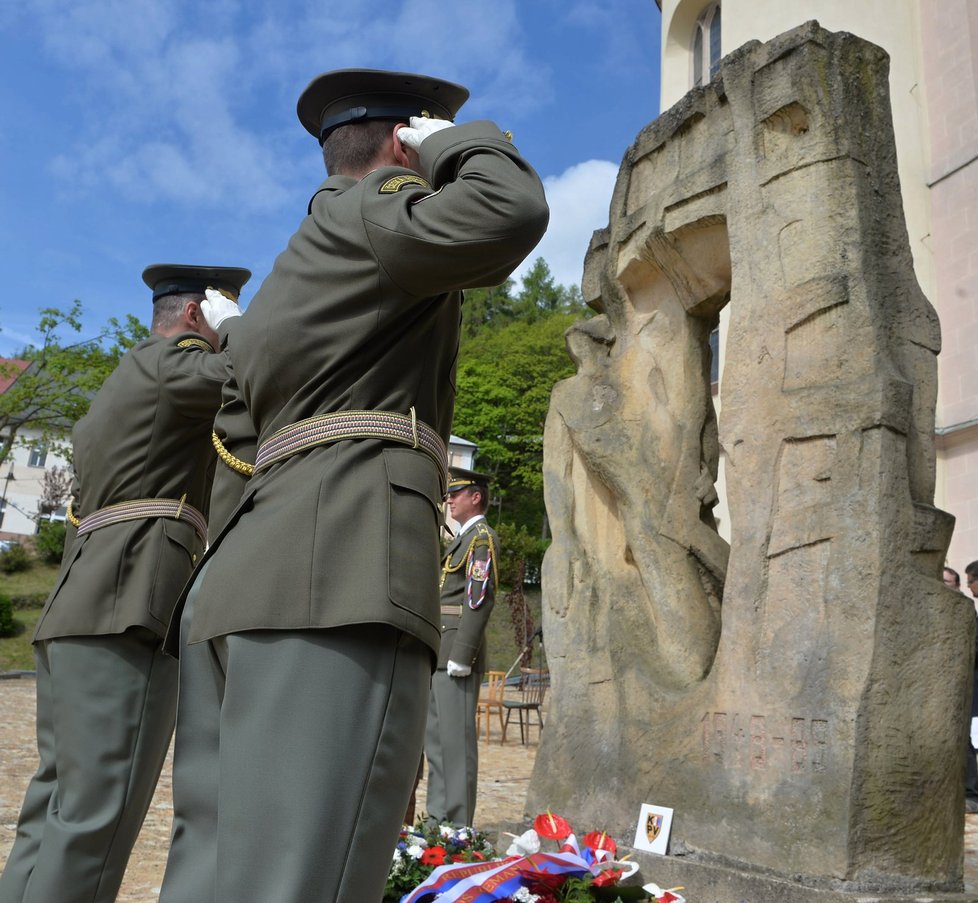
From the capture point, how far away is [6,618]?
22.9 metres

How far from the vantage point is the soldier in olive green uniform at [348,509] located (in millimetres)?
1738

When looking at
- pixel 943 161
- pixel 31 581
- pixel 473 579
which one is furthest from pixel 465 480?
pixel 31 581

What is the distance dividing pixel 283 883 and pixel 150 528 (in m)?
1.96

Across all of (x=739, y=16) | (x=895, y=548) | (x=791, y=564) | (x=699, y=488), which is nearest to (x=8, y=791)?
(x=699, y=488)

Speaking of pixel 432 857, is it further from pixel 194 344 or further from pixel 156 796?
pixel 156 796

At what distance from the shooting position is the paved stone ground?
5031 millimetres

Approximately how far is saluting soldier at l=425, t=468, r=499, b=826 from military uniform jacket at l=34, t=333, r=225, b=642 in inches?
106

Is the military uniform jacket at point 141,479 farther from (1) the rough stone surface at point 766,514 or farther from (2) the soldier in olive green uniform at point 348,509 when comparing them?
(1) the rough stone surface at point 766,514

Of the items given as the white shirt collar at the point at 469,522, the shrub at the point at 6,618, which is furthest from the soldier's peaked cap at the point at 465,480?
the shrub at the point at 6,618

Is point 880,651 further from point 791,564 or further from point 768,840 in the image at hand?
point 768,840

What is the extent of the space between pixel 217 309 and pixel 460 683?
3.66 meters

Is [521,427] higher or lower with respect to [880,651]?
higher

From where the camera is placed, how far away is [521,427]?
1412 inches

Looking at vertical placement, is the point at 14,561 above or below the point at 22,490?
below
